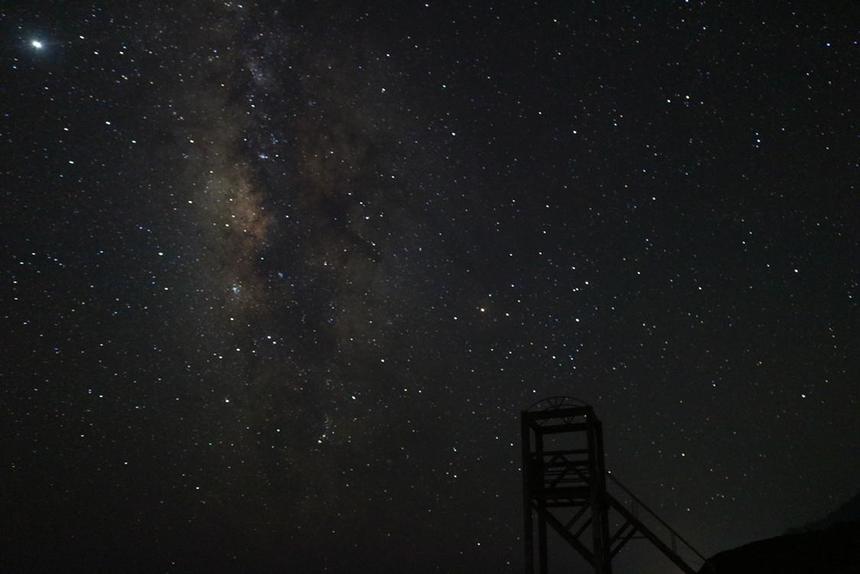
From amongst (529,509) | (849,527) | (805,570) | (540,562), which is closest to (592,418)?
(529,509)

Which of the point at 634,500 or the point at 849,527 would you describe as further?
the point at 849,527

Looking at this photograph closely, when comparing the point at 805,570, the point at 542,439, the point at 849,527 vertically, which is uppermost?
the point at 542,439

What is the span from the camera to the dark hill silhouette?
12.4 meters

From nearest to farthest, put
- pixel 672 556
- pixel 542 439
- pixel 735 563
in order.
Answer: pixel 672 556 → pixel 542 439 → pixel 735 563

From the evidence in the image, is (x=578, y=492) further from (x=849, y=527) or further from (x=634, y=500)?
(x=849, y=527)

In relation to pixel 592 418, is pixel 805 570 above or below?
below

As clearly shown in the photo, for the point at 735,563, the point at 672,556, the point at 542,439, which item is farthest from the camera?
the point at 735,563

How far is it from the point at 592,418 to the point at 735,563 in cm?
554

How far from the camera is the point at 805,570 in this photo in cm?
1254

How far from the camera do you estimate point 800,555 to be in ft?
43.1

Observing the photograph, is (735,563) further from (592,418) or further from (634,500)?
(592,418)

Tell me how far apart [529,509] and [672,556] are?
9.42 ft

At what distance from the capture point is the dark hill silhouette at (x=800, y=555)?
1242cm

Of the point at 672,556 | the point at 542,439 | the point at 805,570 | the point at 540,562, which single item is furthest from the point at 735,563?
the point at 542,439
